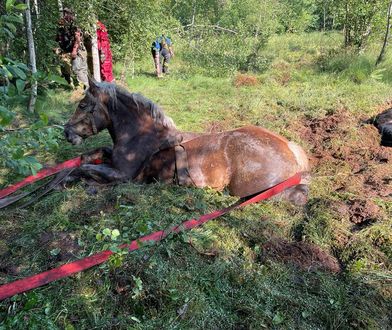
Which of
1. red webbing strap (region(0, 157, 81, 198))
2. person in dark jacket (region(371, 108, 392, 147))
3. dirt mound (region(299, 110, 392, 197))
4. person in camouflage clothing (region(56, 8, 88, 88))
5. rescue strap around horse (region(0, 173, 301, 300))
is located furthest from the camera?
person in camouflage clothing (region(56, 8, 88, 88))

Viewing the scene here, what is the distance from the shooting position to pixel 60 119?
25.6ft

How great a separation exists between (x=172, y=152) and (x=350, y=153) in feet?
9.57

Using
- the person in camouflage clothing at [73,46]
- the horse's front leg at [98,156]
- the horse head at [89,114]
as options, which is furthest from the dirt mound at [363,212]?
the person in camouflage clothing at [73,46]

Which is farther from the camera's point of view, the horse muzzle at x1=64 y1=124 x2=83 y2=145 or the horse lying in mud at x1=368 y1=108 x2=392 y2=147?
the horse lying in mud at x1=368 y1=108 x2=392 y2=147

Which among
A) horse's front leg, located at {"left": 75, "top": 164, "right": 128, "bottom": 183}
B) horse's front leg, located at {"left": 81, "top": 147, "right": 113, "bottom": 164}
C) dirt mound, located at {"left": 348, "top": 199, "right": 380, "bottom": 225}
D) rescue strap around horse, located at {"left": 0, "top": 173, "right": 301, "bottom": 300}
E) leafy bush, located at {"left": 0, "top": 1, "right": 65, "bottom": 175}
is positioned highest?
leafy bush, located at {"left": 0, "top": 1, "right": 65, "bottom": 175}

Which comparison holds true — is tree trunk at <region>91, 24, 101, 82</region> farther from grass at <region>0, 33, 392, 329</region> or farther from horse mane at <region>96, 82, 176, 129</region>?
grass at <region>0, 33, 392, 329</region>

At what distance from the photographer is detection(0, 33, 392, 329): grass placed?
8.43ft

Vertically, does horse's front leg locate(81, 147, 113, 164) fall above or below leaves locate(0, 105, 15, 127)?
below

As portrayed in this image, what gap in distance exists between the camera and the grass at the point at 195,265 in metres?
2.57

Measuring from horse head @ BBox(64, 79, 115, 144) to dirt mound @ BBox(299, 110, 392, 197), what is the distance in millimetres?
3164

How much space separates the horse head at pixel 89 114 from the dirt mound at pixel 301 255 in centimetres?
289

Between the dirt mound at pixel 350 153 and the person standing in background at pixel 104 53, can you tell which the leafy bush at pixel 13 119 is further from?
the person standing in background at pixel 104 53

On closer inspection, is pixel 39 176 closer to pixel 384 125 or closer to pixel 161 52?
pixel 384 125

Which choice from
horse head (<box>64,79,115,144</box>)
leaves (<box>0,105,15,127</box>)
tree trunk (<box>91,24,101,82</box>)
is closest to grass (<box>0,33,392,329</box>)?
horse head (<box>64,79,115,144</box>)
